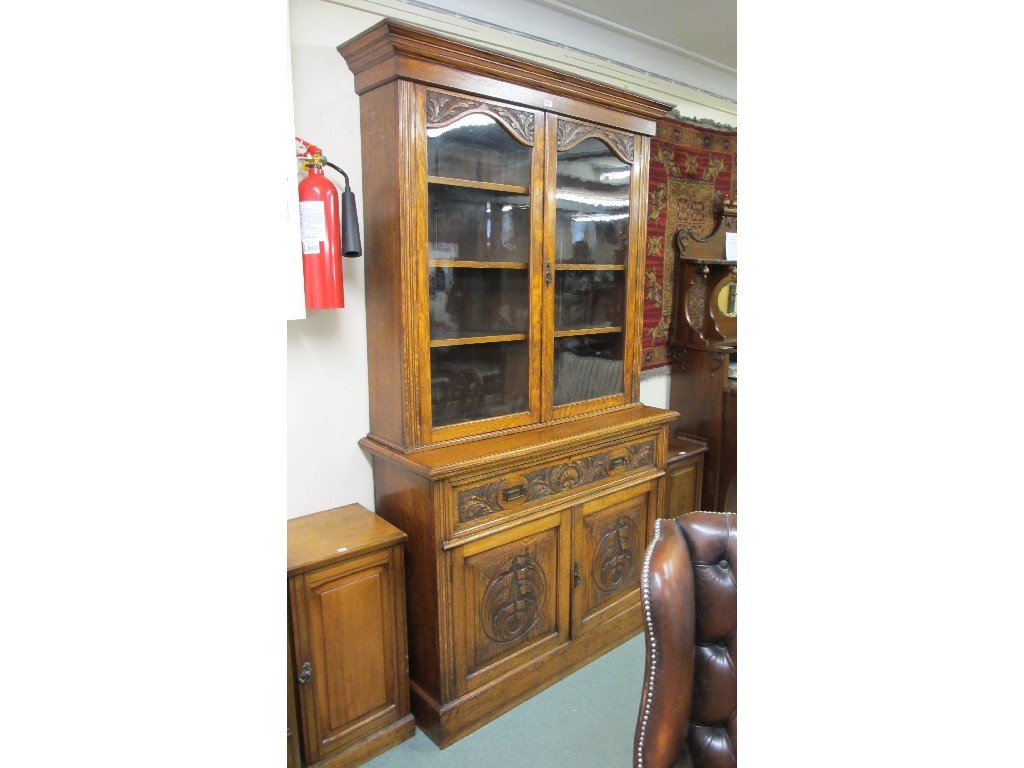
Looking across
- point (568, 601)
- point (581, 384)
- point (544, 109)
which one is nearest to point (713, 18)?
point (544, 109)

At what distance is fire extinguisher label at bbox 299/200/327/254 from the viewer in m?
1.63

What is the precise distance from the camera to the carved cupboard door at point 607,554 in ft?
7.14

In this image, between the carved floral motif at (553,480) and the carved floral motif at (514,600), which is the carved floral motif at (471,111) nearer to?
the carved floral motif at (553,480)

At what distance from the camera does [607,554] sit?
228 cm

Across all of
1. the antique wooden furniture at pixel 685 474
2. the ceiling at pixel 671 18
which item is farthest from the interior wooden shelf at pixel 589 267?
the ceiling at pixel 671 18

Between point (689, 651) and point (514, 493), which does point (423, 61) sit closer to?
point (514, 493)

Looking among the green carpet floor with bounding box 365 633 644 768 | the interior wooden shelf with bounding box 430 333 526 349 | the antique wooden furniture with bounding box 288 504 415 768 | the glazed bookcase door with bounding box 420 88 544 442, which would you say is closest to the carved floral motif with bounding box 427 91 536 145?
the glazed bookcase door with bounding box 420 88 544 442

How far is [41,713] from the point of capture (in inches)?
10.3

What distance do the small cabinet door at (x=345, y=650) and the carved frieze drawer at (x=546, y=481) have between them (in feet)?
0.89

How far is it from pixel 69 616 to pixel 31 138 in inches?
8.0

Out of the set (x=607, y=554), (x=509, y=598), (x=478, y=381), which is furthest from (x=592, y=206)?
(x=509, y=598)

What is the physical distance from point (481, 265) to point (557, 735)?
1.48m

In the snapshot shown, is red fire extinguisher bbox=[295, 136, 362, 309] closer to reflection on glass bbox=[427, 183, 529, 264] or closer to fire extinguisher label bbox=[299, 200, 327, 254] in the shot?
fire extinguisher label bbox=[299, 200, 327, 254]

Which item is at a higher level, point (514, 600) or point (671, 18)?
point (671, 18)
